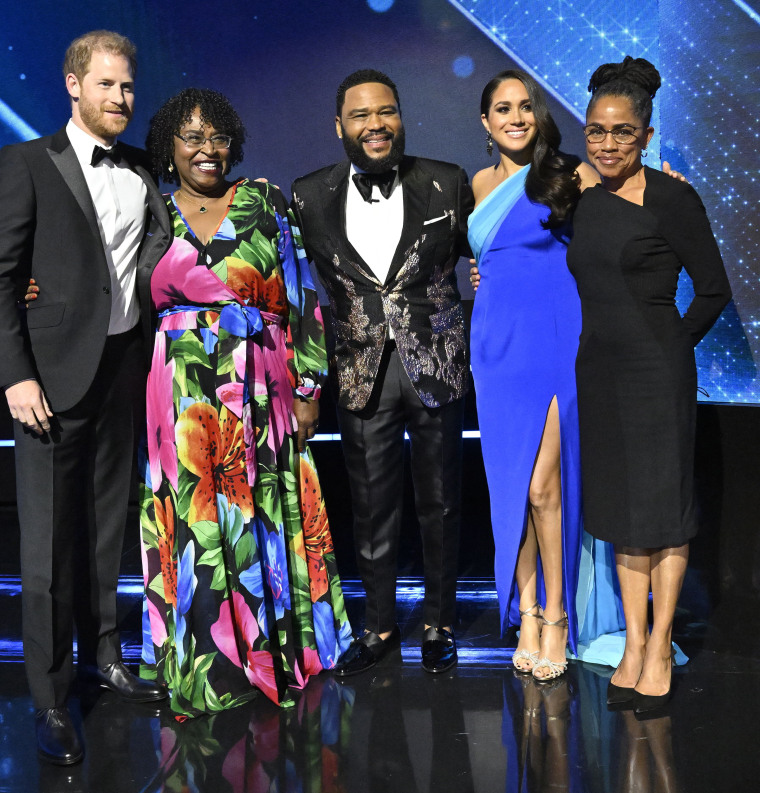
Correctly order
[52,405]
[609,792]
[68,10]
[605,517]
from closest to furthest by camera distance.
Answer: [609,792] < [52,405] < [605,517] < [68,10]

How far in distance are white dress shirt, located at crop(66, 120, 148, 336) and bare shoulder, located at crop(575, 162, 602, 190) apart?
1355 millimetres

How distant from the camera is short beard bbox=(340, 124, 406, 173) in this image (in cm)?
306

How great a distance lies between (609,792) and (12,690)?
1963 mm

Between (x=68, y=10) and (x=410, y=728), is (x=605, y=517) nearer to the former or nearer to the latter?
(x=410, y=728)

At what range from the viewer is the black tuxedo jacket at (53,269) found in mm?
2715

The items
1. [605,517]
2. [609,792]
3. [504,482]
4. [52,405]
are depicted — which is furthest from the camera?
[504,482]

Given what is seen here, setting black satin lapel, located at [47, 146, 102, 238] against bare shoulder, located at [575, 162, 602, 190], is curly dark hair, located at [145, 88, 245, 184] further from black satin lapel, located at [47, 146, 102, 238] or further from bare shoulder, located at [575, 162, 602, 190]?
bare shoulder, located at [575, 162, 602, 190]

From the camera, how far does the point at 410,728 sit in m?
2.87

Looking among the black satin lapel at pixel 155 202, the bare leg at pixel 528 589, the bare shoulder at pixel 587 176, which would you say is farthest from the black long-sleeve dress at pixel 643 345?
the black satin lapel at pixel 155 202

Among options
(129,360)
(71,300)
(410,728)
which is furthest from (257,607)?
(71,300)

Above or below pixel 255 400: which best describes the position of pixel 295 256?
above

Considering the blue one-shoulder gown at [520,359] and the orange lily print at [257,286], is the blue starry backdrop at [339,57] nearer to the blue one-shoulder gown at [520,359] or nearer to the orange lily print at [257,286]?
the blue one-shoulder gown at [520,359]

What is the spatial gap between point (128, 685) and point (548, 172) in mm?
2099

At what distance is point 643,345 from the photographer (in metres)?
2.84
